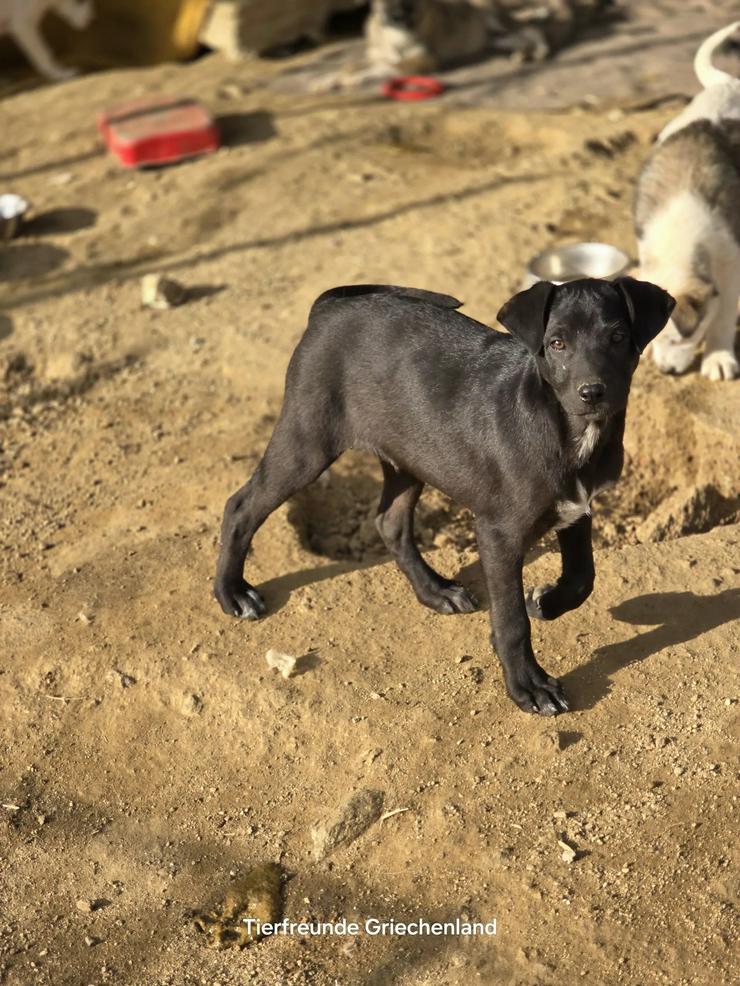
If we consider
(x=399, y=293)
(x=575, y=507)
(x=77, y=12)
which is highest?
(x=399, y=293)

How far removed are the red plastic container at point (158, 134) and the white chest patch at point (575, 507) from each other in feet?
19.2

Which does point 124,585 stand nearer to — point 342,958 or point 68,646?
point 68,646

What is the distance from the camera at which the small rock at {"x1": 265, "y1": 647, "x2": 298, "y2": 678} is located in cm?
482

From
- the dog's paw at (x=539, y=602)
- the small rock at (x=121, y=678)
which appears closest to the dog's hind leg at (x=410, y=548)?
the dog's paw at (x=539, y=602)

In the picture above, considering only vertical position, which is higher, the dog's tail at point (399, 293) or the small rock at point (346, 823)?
the dog's tail at point (399, 293)

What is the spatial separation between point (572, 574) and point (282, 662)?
1154 millimetres

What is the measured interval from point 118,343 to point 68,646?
268cm

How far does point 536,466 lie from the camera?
419 cm

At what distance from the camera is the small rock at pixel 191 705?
477cm

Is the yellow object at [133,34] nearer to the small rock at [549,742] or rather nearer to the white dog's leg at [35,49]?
the white dog's leg at [35,49]

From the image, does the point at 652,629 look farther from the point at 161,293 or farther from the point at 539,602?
the point at 161,293

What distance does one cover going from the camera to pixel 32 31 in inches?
443

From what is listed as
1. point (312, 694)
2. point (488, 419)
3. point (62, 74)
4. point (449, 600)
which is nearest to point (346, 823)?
point (312, 694)

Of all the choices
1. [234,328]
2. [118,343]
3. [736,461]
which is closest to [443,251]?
[234,328]
